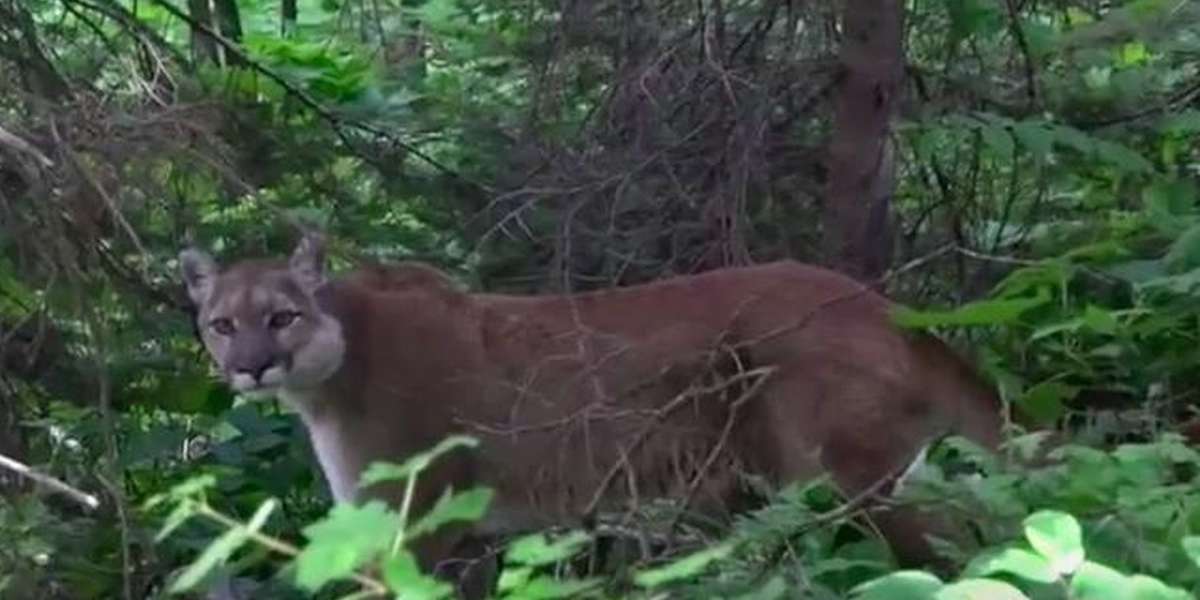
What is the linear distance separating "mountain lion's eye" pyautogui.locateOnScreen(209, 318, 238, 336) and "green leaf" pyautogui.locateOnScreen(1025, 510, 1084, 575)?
4.34m

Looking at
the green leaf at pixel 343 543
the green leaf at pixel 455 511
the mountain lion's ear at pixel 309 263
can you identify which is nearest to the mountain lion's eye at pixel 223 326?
the mountain lion's ear at pixel 309 263

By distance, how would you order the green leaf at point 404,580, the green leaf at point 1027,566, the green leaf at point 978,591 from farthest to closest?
the green leaf at point 978,591 < the green leaf at point 1027,566 < the green leaf at point 404,580

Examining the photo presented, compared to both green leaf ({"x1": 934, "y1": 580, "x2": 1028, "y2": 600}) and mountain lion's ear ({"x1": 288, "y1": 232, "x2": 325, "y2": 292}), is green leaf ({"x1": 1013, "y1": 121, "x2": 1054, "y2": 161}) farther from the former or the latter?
green leaf ({"x1": 934, "y1": 580, "x2": 1028, "y2": 600})

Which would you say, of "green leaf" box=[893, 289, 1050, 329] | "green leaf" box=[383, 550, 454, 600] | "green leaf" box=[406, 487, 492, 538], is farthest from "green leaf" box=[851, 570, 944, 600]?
"green leaf" box=[893, 289, 1050, 329]

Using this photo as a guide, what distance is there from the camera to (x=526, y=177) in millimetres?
9219

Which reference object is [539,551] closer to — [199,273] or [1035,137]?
[1035,137]

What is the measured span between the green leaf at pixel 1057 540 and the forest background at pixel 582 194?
3.91 ft

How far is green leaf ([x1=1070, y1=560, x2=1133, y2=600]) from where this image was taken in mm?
4504

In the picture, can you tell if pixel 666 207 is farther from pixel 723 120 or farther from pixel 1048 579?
pixel 1048 579

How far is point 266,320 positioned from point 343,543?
456 centimetres

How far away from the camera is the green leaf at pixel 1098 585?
4.50m

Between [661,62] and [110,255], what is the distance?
6.82ft

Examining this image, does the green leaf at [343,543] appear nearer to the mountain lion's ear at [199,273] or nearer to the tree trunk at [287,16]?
the mountain lion's ear at [199,273]

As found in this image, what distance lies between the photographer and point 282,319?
Result: 8562 millimetres
